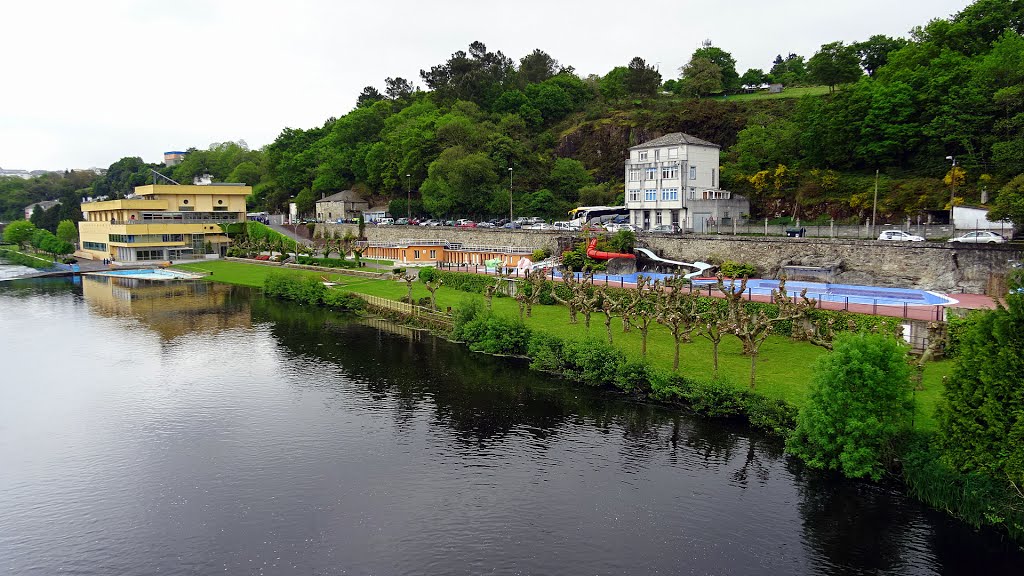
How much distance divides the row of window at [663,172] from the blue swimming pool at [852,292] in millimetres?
19637

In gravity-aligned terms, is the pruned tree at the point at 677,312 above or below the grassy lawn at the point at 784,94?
below

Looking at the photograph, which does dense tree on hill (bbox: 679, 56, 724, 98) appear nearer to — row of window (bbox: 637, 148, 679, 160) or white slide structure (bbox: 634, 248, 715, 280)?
row of window (bbox: 637, 148, 679, 160)

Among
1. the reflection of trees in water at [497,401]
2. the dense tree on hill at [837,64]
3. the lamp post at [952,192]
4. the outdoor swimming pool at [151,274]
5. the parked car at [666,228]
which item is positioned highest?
the dense tree on hill at [837,64]

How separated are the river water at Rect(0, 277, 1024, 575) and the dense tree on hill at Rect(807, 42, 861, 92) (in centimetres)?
7059

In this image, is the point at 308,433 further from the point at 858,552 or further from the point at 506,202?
the point at 506,202

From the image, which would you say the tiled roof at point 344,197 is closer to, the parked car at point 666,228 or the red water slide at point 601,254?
the parked car at point 666,228

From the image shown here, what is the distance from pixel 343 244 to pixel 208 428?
57.1 metres

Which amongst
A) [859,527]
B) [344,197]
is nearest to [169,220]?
[344,197]

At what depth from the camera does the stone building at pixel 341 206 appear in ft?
351

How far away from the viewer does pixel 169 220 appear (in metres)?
94.0

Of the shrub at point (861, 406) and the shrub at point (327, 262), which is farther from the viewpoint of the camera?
the shrub at point (327, 262)

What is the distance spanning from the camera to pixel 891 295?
44.4m

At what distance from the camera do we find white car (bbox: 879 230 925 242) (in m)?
48.2

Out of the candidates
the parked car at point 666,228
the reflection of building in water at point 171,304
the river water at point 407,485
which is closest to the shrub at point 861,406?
the river water at point 407,485
